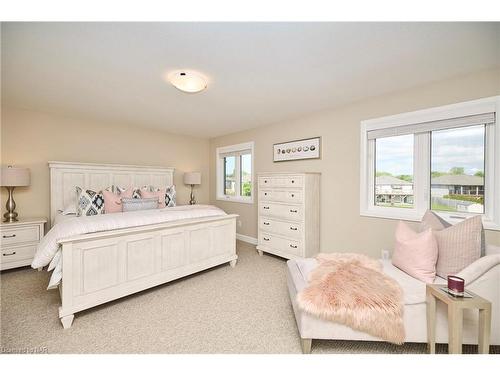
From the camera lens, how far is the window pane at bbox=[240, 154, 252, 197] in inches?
174

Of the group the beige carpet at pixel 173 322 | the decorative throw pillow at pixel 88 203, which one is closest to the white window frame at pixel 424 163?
the beige carpet at pixel 173 322

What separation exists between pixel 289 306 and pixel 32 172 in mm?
4011

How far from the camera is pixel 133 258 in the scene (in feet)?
7.14

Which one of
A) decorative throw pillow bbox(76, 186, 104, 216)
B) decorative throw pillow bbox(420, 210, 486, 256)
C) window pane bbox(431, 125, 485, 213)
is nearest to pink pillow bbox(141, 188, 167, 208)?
decorative throw pillow bbox(76, 186, 104, 216)

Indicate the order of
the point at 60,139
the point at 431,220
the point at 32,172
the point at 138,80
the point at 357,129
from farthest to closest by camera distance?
the point at 60,139 → the point at 32,172 → the point at 357,129 → the point at 138,80 → the point at 431,220

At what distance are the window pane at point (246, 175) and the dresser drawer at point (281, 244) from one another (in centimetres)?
116

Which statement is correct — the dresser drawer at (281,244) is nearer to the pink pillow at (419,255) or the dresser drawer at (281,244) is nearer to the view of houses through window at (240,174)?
the view of houses through window at (240,174)

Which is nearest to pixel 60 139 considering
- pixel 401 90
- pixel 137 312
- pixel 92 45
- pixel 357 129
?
pixel 92 45

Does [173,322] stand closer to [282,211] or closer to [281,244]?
[281,244]

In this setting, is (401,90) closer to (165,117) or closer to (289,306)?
(289,306)

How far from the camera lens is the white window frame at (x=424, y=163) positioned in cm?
196

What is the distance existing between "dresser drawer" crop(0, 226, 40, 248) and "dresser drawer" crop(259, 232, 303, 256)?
3.17 meters

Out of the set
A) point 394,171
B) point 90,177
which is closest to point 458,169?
point 394,171
